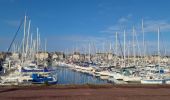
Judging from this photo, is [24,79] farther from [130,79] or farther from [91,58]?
[91,58]

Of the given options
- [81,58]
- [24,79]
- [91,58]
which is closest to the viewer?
[24,79]

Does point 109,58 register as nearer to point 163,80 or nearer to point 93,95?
point 163,80

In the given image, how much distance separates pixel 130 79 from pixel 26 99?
32242mm

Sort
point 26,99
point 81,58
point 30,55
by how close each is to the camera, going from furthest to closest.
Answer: point 81,58 → point 30,55 → point 26,99

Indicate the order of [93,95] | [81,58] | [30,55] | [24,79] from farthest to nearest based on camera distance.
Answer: [81,58]
[30,55]
[24,79]
[93,95]

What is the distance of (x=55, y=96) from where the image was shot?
61.2 feet

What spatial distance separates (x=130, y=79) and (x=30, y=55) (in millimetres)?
31166

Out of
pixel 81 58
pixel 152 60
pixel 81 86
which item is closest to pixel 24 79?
pixel 81 86

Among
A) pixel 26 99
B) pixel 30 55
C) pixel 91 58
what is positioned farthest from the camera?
pixel 91 58

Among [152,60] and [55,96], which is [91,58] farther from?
[55,96]

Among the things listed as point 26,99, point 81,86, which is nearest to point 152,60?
point 81,86

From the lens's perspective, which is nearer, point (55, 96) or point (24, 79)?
point (55, 96)

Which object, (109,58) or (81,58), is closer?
(109,58)

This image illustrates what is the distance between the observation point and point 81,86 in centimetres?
2414
